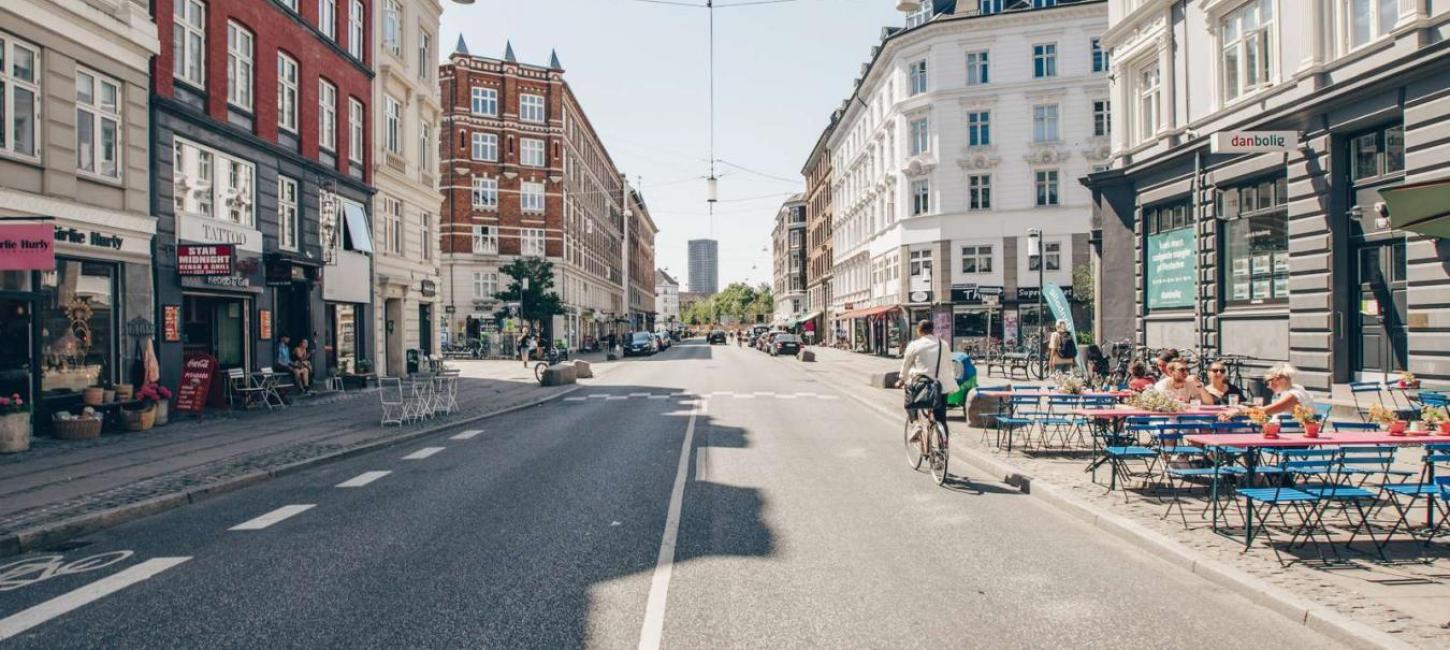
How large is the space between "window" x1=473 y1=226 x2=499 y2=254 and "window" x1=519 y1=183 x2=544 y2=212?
8.47ft

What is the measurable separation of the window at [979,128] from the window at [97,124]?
37.0 meters

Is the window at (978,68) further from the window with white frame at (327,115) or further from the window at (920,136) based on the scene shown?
the window with white frame at (327,115)

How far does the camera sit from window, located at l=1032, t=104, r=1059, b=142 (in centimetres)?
4400

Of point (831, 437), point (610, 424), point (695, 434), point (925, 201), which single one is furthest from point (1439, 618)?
point (925, 201)

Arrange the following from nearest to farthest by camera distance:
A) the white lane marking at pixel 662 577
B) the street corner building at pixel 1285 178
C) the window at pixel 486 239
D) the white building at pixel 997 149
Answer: the white lane marking at pixel 662 577 < the street corner building at pixel 1285 178 < the white building at pixel 997 149 < the window at pixel 486 239

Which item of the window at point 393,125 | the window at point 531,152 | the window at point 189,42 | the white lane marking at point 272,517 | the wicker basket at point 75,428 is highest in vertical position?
the window at point 531,152

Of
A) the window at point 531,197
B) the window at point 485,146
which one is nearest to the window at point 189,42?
the window at point 485,146

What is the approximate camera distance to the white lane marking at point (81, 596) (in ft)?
17.0

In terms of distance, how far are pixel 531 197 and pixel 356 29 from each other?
33.9 metres

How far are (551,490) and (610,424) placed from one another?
6.96 m

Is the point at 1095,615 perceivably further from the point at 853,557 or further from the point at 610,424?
the point at 610,424

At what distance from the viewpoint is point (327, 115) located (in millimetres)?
25359

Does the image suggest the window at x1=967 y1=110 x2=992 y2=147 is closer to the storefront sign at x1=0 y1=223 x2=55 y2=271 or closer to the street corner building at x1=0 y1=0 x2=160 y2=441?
the street corner building at x1=0 y1=0 x2=160 y2=441

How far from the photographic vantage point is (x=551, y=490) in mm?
9375
